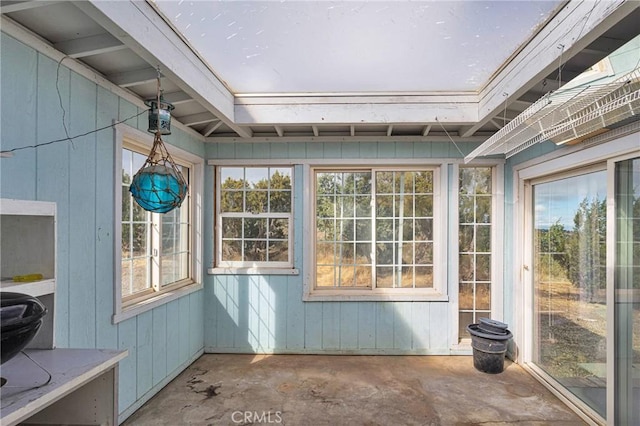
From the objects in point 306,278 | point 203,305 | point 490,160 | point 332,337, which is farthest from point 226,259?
point 490,160

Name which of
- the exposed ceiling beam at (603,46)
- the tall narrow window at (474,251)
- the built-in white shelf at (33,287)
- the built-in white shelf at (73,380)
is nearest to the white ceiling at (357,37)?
the exposed ceiling beam at (603,46)

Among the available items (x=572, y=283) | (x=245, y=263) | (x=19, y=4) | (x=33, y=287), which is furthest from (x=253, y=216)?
(x=572, y=283)

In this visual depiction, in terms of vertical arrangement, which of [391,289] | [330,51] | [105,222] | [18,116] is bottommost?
[391,289]

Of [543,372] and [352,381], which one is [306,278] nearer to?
[352,381]

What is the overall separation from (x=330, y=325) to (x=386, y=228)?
133 cm

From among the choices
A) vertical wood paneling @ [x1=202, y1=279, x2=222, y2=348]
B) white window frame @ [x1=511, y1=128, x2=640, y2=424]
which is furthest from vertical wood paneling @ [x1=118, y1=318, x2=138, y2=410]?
white window frame @ [x1=511, y1=128, x2=640, y2=424]

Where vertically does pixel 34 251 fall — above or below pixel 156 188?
below

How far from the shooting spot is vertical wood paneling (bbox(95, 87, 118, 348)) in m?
2.21

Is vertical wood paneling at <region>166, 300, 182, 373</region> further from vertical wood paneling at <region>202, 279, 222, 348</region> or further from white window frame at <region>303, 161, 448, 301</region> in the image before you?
white window frame at <region>303, 161, 448, 301</region>

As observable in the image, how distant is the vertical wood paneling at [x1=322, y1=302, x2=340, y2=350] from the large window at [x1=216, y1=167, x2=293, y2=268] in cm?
73

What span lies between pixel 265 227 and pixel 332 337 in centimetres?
153

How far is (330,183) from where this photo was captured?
3898mm

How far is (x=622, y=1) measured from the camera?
148cm

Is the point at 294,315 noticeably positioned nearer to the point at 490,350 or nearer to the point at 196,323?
the point at 196,323
